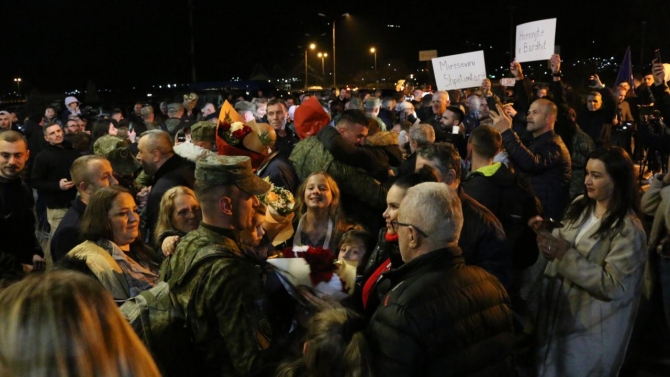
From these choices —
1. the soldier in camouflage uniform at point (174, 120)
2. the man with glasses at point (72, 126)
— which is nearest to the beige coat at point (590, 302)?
the soldier in camouflage uniform at point (174, 120)

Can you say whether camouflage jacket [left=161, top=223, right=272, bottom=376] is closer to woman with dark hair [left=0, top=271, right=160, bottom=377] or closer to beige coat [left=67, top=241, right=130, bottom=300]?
beige coat [left=67, top=241, right=130, bottom=300]

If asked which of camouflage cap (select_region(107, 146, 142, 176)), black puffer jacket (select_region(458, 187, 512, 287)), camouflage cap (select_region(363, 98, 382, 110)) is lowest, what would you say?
black puffer jacket (select_region(458, 187, 512, 287))

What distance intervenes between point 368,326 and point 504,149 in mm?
4795

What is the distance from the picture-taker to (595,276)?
3.91 metres

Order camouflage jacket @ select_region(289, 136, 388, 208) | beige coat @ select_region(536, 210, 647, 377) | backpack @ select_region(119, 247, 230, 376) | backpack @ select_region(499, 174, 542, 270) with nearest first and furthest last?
backpack @ select_region(119, 247, 230, 376) → beige coat @ select_region(536, 210, 647, 377) → backpack @ select_region(499, 174, 542, 270) → camouflage jacket @ select_region(289, 136, 388, 208)

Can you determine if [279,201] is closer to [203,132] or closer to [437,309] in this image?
[203,132]

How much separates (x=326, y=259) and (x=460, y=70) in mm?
8653

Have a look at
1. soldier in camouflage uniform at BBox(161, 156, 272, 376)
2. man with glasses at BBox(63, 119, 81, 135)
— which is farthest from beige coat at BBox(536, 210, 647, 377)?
man with glasses at BBox(63, 119, 81, 135)

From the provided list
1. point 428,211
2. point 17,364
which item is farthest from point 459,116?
point 17,364

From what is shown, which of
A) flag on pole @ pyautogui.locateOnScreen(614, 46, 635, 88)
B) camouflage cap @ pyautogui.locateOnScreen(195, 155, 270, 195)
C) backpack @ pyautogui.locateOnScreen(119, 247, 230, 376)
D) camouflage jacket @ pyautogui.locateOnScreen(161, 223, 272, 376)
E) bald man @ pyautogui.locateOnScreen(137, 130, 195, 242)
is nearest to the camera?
backpack @ pyautogui.locateOnScreen(119, 247, 230, 376)

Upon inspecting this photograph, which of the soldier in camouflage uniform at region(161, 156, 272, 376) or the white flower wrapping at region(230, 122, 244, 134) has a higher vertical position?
the white flower wrapping at region(230, 122, 244, 134)

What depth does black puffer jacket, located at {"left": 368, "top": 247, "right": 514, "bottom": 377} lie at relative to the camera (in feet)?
8.26

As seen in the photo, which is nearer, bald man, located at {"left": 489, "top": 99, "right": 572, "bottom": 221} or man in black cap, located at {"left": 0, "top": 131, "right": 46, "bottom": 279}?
man in black cap, located at {"left": 0, "top": 131, "right": 46, "bottom": 279}

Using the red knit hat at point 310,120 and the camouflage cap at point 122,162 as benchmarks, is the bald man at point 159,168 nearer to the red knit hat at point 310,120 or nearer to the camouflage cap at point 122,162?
the camouflage cap at point 122,162
